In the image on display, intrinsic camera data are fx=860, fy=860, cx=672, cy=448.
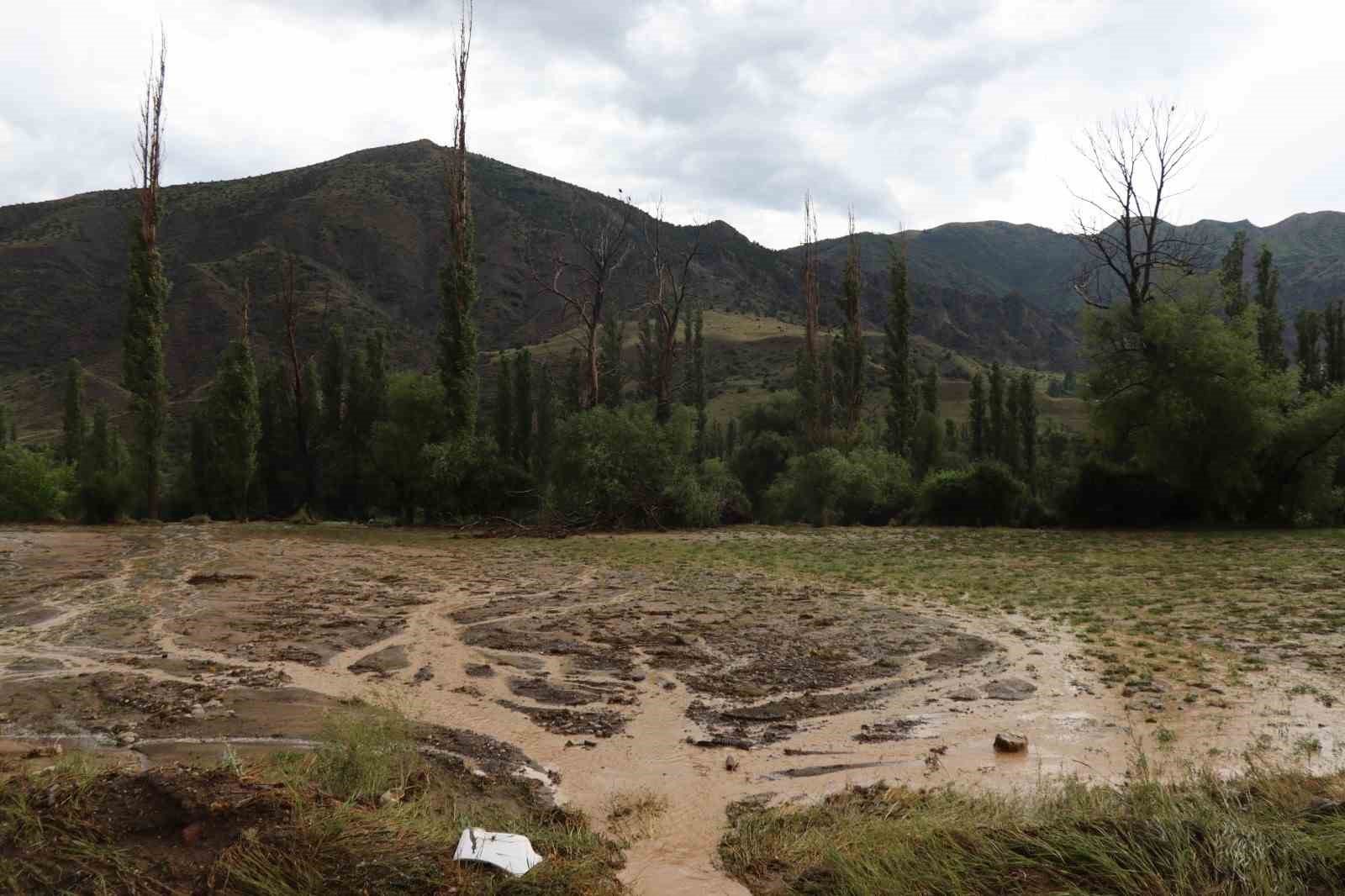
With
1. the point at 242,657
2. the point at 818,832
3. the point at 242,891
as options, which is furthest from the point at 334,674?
the point at 818,832

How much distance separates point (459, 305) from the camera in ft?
122

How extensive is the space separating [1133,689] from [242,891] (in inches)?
317

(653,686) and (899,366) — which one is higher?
(899,366)

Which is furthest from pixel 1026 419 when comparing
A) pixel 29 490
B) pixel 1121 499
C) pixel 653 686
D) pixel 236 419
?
pixel 29 490

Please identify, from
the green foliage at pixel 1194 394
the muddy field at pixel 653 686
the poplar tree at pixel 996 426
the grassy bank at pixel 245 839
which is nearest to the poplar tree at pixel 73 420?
the muddy field at pixel 653 686

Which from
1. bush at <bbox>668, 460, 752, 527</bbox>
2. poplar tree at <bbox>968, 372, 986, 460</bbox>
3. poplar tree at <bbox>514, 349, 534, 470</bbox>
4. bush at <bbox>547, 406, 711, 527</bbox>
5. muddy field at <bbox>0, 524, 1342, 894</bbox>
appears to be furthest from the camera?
poplar tree at <bbox>968, 372, 986, 460</bbox>

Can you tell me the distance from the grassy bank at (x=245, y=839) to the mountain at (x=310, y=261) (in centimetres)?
6478

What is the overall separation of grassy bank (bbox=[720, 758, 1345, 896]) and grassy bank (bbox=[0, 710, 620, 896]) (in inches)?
44.8

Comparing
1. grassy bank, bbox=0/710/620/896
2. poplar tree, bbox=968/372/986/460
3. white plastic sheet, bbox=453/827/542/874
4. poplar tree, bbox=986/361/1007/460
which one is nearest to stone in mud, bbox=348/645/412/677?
grassy bank, bbox=0/710/620/896

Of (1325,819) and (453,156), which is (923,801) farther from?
(453,156)

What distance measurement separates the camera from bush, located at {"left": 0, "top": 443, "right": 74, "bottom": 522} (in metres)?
37.0

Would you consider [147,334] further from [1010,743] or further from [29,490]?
[1010,743]

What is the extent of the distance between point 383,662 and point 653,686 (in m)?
3.36

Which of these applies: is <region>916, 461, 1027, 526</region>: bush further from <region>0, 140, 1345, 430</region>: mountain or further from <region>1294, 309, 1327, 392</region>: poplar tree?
<region>0, 140, 1345, 430</region>: mountain
